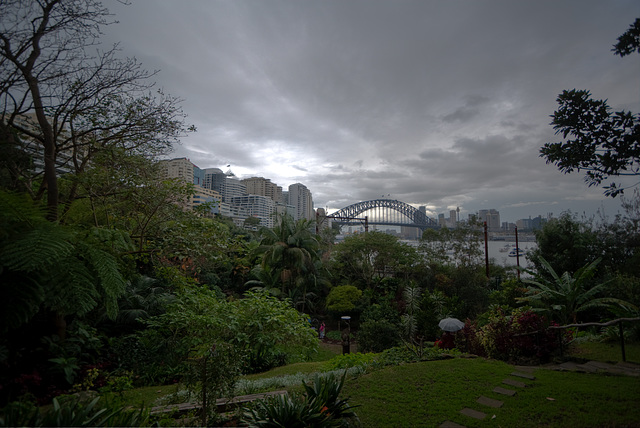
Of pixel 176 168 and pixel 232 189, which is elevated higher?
pixel 232 189

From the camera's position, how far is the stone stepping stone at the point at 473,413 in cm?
333

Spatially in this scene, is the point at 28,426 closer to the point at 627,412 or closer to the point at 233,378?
the point at 233,378

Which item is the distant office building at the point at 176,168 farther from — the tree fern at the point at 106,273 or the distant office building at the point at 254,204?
the distant office building at the point at 254,204

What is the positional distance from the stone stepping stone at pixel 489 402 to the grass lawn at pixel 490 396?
0.06m

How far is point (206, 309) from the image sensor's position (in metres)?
5.99

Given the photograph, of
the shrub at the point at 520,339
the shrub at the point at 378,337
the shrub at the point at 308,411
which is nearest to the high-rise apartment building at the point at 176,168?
the shrub at the point at 308,411

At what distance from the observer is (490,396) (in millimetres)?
3822

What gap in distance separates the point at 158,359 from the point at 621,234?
12.8 meters

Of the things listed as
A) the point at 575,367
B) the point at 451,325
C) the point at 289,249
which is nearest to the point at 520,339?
the point at 575,367

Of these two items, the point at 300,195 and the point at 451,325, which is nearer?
the point at 451,325

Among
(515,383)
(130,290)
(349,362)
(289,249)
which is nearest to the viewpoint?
(515,383)

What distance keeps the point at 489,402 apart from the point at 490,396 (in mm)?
198

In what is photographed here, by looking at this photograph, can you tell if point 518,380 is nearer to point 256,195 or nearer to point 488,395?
point 488,395

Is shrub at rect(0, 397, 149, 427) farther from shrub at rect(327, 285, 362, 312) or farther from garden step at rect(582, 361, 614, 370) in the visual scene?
shrub at rect(327, 285, 362, 312)
